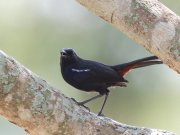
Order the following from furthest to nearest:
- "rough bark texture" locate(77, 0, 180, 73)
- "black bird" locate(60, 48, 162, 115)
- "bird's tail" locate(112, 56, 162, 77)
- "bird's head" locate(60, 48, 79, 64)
Result: "bird's head" locate(60, 48, 79, 64), "black bird" locate(60, 48, 162, 115), "bird's tail" locate(112, 56, 162, 77), "rough bark texture" locate(77, 0, 180, 73)

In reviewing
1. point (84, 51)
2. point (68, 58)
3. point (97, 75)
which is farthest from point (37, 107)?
point (84, 51)

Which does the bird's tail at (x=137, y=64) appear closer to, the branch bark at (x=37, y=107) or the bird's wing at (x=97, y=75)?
the bird's wing at (x=97, y=75)

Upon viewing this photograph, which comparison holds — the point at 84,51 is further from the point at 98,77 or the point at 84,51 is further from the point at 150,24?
the point at 150,24

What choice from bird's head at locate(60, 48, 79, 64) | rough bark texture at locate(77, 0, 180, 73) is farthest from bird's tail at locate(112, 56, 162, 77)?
rough bark texture at locate(77, 0, 180, 73)

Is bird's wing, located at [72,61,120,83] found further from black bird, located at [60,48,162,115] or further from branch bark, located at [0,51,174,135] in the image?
branch bark, located at [0,51,174,135]

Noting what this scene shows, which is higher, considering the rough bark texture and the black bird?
the rough bark texture

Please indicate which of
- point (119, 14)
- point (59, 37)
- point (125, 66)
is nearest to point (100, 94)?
point (125, 66)
